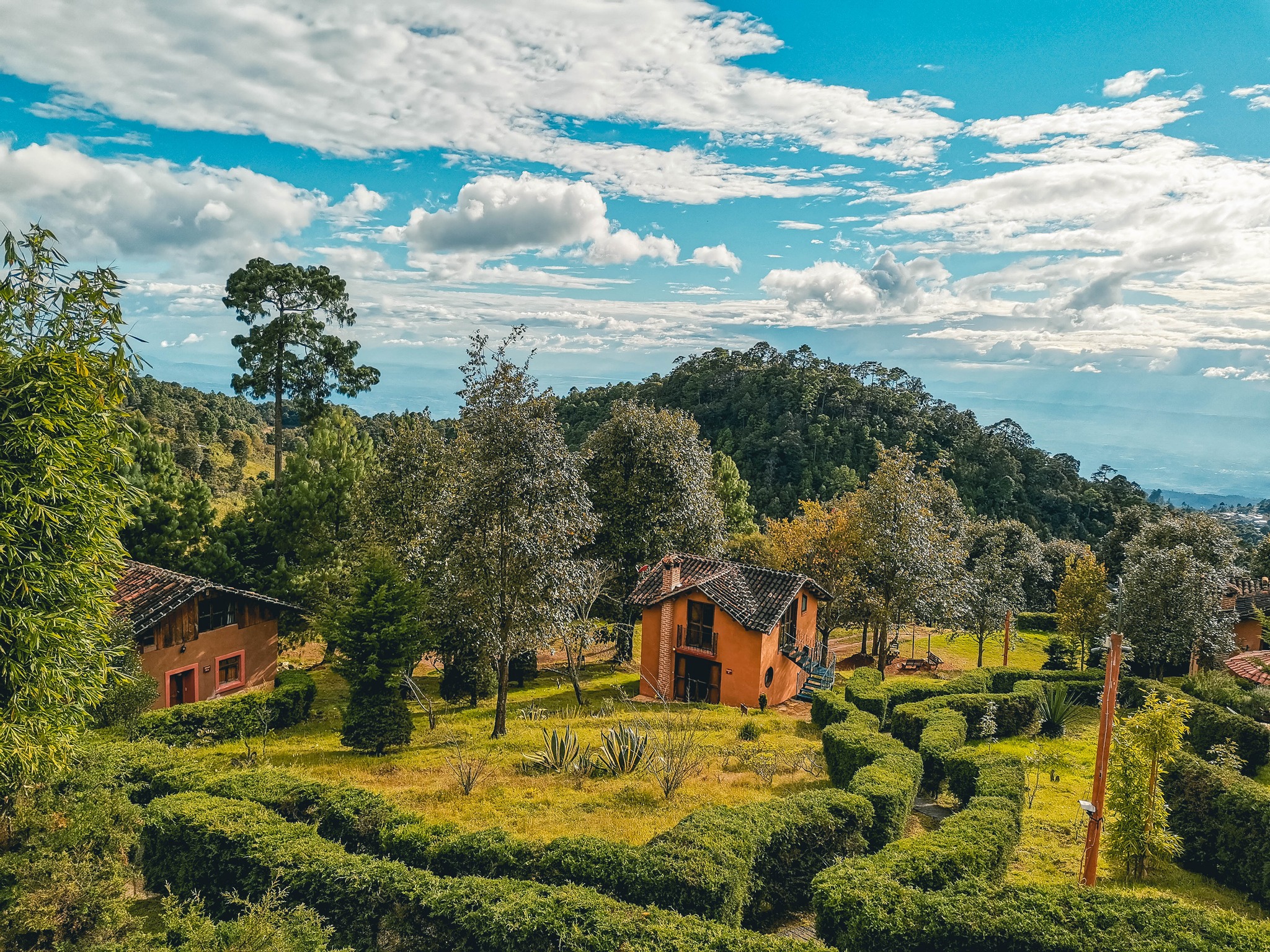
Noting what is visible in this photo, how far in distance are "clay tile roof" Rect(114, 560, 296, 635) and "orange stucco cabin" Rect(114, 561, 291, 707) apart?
0.02 meters

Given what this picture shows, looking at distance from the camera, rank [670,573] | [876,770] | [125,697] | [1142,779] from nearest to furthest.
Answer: [1142,779] < [876,770] < [125,697] < [670,573]

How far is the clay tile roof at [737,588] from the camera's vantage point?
1223 inches

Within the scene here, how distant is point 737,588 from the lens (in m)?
33.0

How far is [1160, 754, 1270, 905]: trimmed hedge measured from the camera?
52.1 feet

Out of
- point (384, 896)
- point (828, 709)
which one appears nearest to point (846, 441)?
point (828, 709)

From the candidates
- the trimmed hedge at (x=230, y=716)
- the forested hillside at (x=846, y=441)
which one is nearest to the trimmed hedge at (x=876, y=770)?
the trimmed hedge at (x=230, y=716)

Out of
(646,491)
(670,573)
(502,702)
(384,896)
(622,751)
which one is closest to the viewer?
(384,896)

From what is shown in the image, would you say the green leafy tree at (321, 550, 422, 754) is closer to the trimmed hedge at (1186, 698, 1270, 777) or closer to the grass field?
the grass field

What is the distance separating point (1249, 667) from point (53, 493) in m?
42.8

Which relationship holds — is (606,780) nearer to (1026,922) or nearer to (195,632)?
(1026,922)

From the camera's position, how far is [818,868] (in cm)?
1512

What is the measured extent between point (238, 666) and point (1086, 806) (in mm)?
31104

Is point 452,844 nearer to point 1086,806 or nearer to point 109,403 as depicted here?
point 109,403

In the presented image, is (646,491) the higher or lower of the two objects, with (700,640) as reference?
higher
